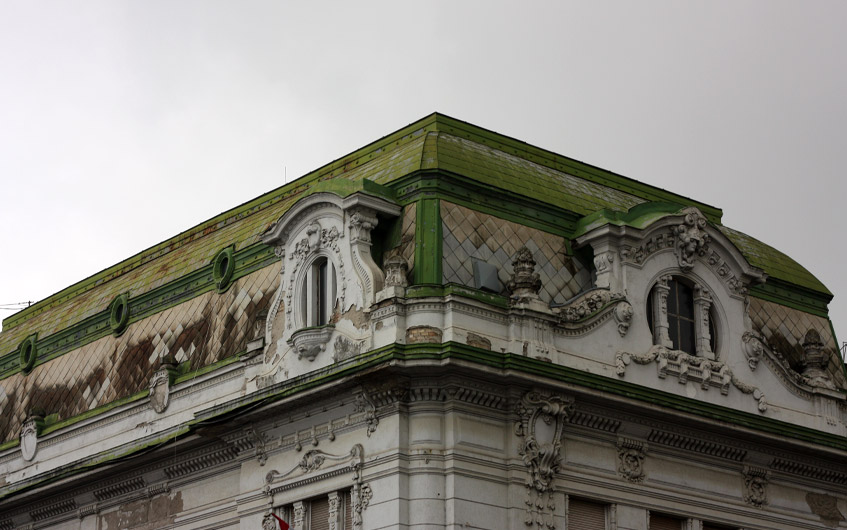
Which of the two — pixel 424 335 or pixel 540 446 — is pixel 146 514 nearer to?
pixel 424 335

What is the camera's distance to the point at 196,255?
5009 cm

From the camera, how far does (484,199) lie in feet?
137

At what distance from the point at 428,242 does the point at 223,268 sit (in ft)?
33.3

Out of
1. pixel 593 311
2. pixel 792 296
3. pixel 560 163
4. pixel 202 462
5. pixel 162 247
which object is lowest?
pixel 202 462

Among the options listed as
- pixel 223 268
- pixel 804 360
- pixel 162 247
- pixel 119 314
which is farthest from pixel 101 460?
pixel 804 360

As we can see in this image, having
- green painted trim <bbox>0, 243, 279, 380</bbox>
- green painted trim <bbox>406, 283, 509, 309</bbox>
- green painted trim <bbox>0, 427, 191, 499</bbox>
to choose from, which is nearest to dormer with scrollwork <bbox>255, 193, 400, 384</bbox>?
green painted trim <bbox>406, 283, 509, 309</bbox>

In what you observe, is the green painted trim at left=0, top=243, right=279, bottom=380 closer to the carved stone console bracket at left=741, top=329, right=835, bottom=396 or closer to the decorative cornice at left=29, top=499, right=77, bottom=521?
the decorative cornice at left=29, top=499, right=77, bottom=521

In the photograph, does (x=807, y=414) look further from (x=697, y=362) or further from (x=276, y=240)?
(x=276, y=240)

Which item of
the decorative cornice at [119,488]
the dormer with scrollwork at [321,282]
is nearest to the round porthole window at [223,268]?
the dormer with scrollwork at [321,282]

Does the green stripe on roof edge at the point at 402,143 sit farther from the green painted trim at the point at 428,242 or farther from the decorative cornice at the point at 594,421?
the decorative cornice at the point at 594,421

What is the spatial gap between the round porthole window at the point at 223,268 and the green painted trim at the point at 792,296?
15446 millimetres

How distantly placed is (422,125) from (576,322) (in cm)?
746

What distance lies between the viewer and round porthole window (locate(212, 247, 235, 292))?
47.1 meters

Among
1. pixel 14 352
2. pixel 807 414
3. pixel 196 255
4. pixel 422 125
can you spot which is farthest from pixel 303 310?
pixel 14 352
